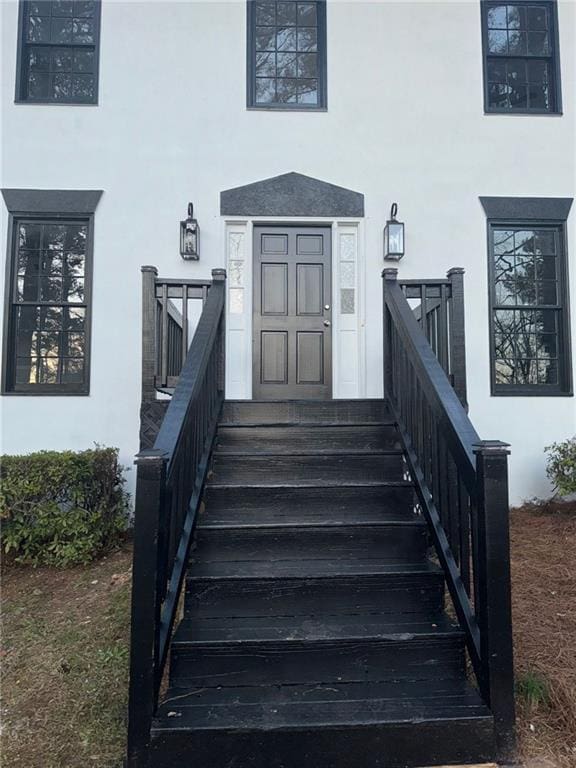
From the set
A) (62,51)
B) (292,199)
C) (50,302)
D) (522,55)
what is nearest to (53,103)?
(62,51)

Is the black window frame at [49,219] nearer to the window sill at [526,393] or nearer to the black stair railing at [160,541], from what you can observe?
the black stair railing at [160,541]

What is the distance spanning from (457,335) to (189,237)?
8.68 ft

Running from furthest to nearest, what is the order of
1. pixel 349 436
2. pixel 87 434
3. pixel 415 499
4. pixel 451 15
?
1. pixel 451 15
2. pixel 87 434
3. pixel 349 436
4. pixel 415 499

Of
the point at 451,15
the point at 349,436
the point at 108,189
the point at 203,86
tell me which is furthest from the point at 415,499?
→ the point at 451,15

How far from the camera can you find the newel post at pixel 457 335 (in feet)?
10.5

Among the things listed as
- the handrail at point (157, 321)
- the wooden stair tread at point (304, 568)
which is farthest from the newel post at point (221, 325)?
the wooden stair tread at point (304, 568)

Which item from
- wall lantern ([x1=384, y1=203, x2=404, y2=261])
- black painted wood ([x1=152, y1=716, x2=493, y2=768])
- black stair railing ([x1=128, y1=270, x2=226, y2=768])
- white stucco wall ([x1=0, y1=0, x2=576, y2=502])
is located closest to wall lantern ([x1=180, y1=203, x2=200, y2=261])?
white stucco wall ([x1=0, y1=0, x2=576, y2=502])

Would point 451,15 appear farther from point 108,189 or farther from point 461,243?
point 108,189

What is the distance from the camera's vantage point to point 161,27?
469 cm

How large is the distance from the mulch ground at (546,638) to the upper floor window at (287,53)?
449 cm

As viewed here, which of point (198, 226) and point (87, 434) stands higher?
point (198, 226)

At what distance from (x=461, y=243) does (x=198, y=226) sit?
2.61 metres

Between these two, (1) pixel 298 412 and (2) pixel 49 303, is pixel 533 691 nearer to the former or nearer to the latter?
(1) pixel 298 412

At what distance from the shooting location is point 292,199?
4.61 m
